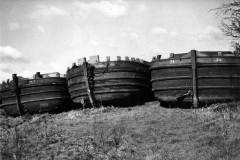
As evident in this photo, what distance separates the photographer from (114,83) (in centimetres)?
1327

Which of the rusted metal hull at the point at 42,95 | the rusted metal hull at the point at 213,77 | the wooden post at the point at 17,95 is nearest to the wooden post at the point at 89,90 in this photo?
the rusted metal hull at the point at 42,95

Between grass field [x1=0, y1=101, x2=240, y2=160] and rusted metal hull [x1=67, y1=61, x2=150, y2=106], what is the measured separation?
1.28 metres

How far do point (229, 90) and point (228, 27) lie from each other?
2.58 m

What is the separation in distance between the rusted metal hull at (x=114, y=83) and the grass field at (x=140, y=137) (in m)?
1.28

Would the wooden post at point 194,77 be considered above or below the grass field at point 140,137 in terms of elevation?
above

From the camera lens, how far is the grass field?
7.51 m

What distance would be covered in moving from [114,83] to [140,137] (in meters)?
4.71

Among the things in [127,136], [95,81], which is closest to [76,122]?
[95,81]

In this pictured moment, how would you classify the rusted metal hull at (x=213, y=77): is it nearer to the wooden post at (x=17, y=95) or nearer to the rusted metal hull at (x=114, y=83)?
the rusted metal hull at (x=114, y=83)

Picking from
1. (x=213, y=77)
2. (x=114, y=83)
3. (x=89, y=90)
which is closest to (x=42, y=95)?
(x=89, y=90)

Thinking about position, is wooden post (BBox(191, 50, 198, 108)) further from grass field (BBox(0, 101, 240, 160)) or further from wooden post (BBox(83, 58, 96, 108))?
wooden post (BBox(83, 58, 96, 108))

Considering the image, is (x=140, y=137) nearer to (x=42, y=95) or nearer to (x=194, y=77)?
(x=194, y=77)

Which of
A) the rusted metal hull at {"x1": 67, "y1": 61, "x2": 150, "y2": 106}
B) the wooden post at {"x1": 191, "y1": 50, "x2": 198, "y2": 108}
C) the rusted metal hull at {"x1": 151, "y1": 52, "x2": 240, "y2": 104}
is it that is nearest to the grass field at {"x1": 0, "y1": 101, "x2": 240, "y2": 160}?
the wooden post at {"x1": 191, "y1": 50, "x2": 198, "y2": 108}

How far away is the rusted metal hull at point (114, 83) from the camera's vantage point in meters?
13.3
